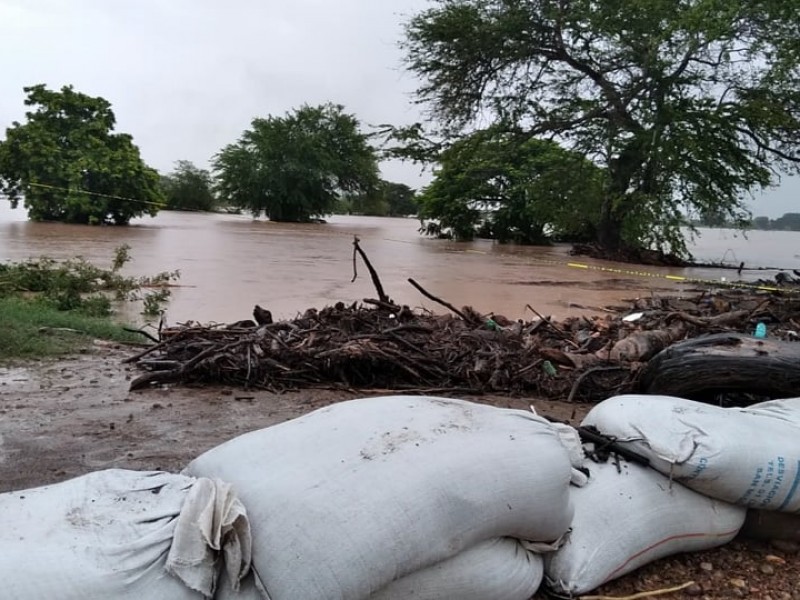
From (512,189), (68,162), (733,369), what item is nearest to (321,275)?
(733,369)

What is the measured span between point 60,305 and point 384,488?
5593 millimetres

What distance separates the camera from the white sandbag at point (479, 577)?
4.77ft

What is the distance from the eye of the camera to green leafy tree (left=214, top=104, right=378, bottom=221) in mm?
34375

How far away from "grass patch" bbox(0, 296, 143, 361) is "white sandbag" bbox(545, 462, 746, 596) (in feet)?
11.0

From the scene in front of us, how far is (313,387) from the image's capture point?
3.32 metres

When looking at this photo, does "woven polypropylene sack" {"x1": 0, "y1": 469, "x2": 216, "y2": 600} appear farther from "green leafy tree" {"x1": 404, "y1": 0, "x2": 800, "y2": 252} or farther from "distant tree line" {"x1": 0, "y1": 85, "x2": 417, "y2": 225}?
"distant tree line" {"x1": 0, "y1": 85, "x2": 417, "y2": 225}

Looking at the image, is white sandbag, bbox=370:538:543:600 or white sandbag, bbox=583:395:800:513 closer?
white sandbag, bbox=370:538:543:600

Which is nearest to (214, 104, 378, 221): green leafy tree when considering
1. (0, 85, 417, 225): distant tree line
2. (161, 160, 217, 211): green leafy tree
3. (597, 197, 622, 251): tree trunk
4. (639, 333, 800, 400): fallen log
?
(0, 85, 417, 225): distant tree line

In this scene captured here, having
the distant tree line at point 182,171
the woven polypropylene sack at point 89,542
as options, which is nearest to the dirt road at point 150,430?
the woven polypropylene sack at point 89,542

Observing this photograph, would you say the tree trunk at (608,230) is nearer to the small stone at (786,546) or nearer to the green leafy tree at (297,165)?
the small stone at (786,546)

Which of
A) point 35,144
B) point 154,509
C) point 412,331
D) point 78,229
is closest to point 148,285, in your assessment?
point 412,331

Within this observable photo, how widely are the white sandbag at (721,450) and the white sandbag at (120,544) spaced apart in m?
1.19

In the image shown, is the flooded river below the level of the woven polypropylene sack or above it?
below

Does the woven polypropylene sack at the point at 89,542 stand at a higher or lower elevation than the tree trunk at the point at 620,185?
lower
